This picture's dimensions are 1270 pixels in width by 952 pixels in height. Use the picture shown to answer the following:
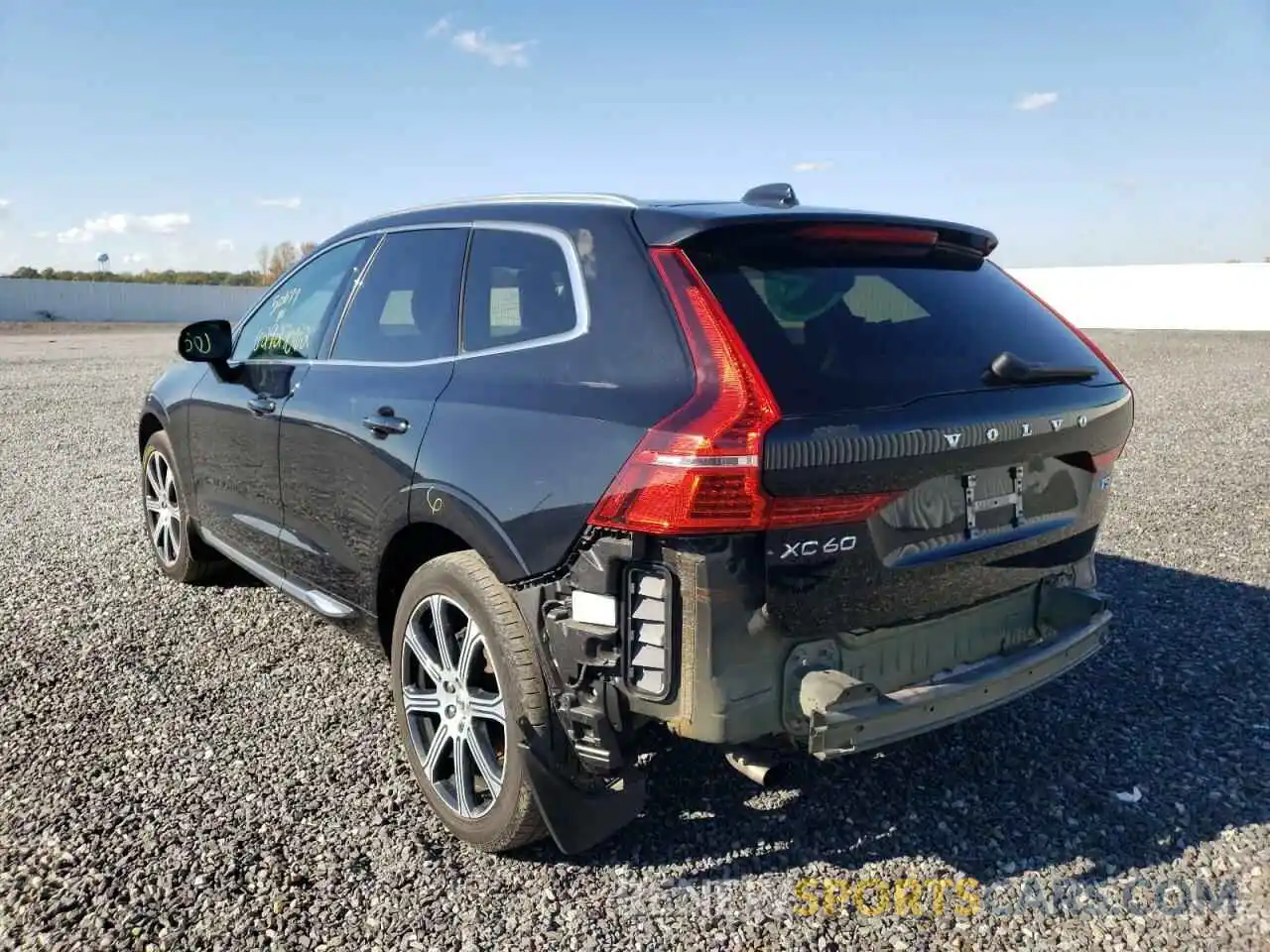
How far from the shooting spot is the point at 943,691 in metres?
2.60

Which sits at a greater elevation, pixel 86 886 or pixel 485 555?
pixel 485 555

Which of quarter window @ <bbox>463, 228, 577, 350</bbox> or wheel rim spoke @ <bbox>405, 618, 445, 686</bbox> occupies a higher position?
quarter window @ <bbox>463, 228, 577, 350</bbox>

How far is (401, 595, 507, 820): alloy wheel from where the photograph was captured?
9.44 ft

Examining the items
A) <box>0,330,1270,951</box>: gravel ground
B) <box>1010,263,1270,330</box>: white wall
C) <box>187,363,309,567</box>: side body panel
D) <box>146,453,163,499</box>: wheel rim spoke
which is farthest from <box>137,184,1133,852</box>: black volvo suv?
<box>1010,263,1270,330</box>: white wall

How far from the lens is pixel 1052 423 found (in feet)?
9.25

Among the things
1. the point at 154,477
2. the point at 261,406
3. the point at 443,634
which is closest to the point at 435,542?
the point at 443,634

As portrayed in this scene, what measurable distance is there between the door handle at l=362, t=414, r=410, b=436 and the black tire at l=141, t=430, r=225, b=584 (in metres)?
2.24

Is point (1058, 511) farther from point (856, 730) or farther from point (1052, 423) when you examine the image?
point (856, 730)

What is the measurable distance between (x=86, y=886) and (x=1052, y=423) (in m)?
3.00

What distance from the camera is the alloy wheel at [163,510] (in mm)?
5363

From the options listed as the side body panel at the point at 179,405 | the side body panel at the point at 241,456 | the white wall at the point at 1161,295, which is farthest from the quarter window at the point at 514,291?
the white wall at the point at 1161,295

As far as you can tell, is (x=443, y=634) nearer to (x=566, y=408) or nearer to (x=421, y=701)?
(x=421, y=701)

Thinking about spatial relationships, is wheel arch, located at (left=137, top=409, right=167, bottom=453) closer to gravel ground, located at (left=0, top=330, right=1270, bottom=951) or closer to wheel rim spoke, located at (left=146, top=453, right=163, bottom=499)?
wheel rim spoke, located at (left=146, top=453, right=163, bottom=499)

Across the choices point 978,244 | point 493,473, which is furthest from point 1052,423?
point 493,473
